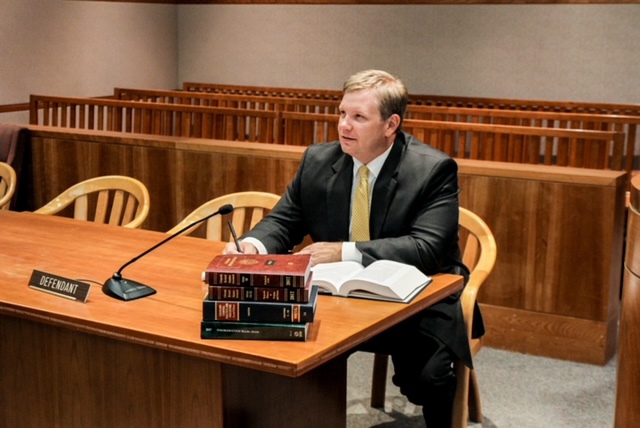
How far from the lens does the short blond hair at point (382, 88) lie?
3018mm

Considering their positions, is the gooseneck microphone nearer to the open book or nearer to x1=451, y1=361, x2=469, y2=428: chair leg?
the open book

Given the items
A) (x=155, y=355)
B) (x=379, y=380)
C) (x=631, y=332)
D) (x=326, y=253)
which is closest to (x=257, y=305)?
(x=155, y=355)

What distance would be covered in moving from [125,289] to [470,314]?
1049 millimetres

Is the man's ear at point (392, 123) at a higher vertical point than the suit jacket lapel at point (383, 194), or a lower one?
higher

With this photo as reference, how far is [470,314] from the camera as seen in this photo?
9.71 feet

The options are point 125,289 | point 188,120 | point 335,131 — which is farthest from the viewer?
point 188,120

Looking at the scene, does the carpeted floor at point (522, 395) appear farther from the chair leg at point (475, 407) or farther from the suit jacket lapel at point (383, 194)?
the suit jacket lapel at point (383, 194)

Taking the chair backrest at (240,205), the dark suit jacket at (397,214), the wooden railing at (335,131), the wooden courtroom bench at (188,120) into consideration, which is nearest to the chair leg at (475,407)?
the dark suit jacket at (397,214)

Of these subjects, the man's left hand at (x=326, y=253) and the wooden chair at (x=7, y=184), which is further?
the wooden chair at (x=7, y=184)

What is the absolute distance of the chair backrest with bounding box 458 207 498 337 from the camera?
117 inches

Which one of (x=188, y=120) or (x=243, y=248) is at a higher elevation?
(x=188, y=120)

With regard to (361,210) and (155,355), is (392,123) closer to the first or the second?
(361,210)

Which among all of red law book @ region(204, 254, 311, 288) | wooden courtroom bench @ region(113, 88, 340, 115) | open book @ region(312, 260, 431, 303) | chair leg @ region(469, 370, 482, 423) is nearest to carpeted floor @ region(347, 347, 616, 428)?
chair leg @ region(469, 370, 482, 423)

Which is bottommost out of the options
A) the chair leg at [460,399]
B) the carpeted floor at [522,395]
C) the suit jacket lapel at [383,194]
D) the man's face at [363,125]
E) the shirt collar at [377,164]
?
the carpeted floor at [522,395]
